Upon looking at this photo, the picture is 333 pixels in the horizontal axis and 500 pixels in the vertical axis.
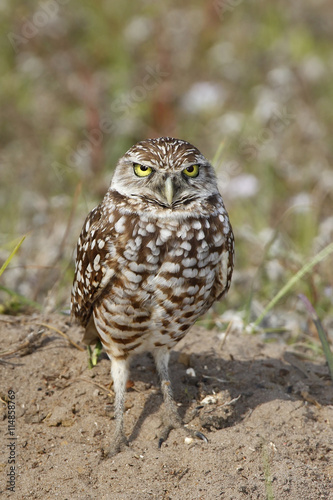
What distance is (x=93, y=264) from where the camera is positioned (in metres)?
3.63

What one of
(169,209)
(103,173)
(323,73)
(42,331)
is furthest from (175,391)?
(323,73)

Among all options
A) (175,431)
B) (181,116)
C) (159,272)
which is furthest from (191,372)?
(181,116)

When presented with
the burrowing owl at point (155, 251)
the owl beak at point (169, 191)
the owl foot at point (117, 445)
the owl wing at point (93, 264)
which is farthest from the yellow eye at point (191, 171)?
the owl foot at point (117, 445)

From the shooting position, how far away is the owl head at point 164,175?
346 centimetres

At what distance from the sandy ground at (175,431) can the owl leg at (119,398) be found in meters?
0.07

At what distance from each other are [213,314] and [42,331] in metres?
1.72

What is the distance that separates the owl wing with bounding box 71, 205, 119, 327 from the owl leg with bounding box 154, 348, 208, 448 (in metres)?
0.54

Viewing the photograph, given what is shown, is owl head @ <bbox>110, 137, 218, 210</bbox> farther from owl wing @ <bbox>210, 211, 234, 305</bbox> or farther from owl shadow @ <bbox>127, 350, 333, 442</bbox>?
owl shadow @ <bbox>127, 350, 333, 442</bbox>

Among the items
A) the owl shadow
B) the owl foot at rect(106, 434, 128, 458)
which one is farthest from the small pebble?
the owl foot at rect(106, 434, 128, 458)

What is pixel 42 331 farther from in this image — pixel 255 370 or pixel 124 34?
pixel 124 34

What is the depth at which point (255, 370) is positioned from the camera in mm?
4285

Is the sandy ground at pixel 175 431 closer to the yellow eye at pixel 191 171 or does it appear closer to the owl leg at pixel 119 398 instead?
the owl leg at pixel 119 398

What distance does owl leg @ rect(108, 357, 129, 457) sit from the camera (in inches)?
139

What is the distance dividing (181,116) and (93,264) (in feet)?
18.7
